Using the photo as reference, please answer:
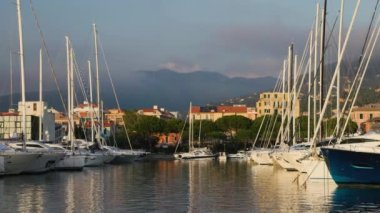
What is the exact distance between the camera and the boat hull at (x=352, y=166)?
36.2 meters

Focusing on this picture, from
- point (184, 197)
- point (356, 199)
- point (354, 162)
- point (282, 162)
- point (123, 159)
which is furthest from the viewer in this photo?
point (123, 159)

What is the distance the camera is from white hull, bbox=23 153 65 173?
5403 cm

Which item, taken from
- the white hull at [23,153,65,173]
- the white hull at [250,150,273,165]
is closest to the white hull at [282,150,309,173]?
the white hull at [250,150,273,165]

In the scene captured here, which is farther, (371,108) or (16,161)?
(371,108)

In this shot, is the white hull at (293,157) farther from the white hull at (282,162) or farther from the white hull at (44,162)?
the white hull at (44,162)

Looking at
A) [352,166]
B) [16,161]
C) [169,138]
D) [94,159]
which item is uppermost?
[169,138]

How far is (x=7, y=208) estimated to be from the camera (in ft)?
95.8

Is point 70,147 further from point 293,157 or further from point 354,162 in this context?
point 354,162

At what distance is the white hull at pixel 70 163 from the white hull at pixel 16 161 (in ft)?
31.9

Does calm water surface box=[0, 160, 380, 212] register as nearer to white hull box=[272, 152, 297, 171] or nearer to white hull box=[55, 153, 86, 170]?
white hull box=[272, 152, 297, 171]

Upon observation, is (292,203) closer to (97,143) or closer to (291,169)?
(291,169)

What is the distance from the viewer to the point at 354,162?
3669cm

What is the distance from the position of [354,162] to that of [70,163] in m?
33.8

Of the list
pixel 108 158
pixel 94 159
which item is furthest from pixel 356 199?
pixel 108 158
